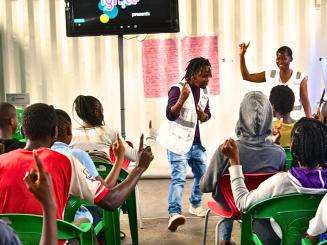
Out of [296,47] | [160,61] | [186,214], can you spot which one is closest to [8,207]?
[186,214]

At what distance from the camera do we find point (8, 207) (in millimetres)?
2002

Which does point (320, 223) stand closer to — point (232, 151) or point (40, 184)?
point (232, 151)

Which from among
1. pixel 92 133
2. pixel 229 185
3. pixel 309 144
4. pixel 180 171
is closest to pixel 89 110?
pixel 92 133

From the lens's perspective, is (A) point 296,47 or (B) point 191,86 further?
(A) point 296,47

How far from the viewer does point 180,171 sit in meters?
4.35

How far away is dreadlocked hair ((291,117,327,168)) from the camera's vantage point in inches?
91.6

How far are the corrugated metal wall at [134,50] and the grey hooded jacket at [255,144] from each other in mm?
3198

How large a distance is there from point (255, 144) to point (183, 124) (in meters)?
1.40

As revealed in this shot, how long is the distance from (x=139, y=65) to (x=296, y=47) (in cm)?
183

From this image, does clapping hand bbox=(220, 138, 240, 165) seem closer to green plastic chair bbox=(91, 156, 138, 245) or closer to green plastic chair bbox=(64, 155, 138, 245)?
green plastic chair bbox=(64, 155, 138, 245)

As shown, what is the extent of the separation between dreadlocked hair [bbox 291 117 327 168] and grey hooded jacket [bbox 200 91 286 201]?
60 cm

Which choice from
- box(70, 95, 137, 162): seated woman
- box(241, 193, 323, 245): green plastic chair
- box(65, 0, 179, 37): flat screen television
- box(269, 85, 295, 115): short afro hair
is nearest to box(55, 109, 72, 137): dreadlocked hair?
box(70, 95, 137, 162): seated woman

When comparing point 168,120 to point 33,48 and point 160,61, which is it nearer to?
point 160,61

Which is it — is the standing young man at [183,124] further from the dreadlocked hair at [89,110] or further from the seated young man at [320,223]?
the seated young man at [320,223]
